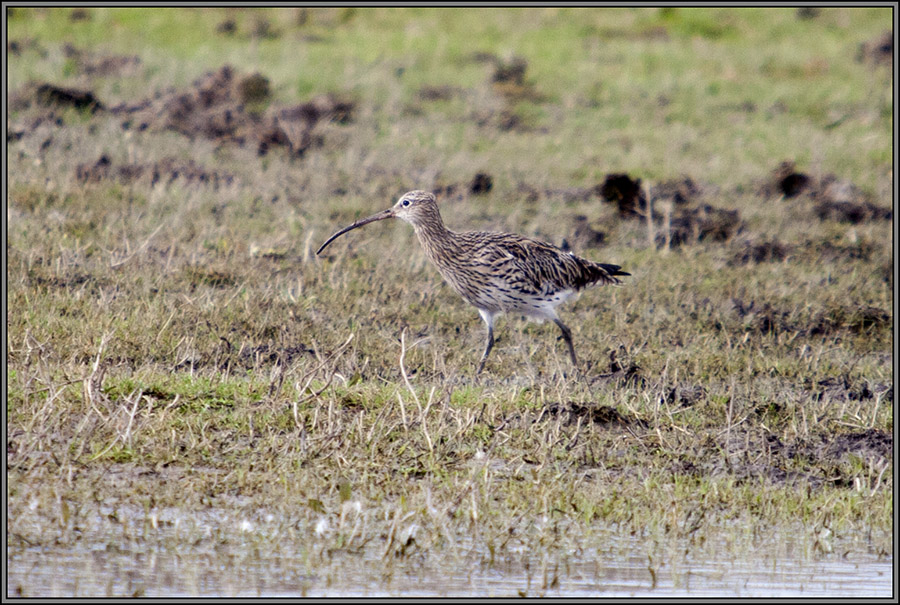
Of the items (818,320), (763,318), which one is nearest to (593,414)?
(763,318)

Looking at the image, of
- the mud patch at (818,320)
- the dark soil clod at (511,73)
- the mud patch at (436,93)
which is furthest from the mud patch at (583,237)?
the dark soil clod at (511,73)

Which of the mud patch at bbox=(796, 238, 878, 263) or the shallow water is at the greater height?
the mud patch at bbox=(796, 238, 878, 263)

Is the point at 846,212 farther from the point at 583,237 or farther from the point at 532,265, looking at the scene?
the point at 532,265

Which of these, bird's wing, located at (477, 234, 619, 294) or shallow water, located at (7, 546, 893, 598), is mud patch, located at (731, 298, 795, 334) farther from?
shallow water, located at (7, 546, 893, 598)

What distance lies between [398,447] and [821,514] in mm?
2052

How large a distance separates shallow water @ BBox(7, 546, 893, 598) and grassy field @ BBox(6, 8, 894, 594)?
11 centimetres

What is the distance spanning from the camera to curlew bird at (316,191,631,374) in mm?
8359

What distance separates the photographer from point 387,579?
4.65 metres

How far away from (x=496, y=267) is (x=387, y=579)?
398cm

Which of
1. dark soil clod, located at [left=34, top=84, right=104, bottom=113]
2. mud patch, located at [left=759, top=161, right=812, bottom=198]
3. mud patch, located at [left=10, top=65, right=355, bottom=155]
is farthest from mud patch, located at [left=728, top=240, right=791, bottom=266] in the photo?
dark soil clod, located at [left=34, top=84, right=104, bottom=113]

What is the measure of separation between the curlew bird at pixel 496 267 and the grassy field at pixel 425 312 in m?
0.36

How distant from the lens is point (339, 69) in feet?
61.4

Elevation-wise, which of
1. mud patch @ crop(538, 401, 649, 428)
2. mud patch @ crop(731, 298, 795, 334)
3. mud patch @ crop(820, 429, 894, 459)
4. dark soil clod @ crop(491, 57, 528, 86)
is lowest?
mud patch @ crop(820, 429, 894, 459)

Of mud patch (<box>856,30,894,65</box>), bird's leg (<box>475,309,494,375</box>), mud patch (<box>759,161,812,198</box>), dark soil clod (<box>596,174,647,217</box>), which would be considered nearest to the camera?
bird's leg (<box>475,309,494,375</box>)
